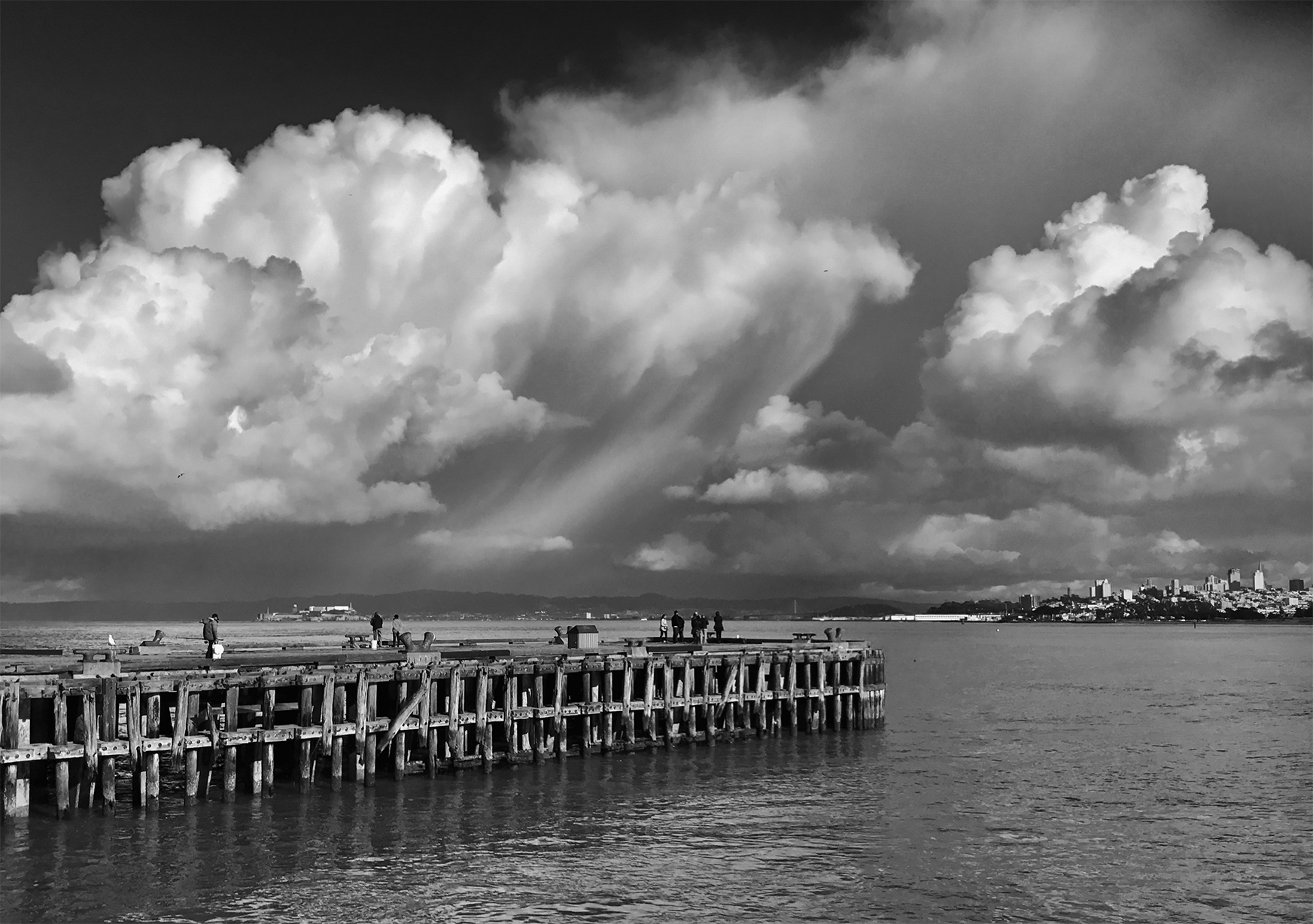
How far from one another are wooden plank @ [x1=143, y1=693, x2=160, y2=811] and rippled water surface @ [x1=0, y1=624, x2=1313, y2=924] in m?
0.49

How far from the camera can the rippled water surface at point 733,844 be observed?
2295 cm

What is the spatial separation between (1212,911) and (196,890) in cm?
1864

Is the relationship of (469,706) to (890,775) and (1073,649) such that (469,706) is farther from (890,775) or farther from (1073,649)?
(1073,649)

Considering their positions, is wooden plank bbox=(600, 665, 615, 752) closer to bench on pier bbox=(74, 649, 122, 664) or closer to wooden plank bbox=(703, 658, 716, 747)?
wooden plank bbox=(703, 658, 716, 747)

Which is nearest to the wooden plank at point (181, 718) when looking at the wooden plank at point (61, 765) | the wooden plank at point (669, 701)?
the wooden plank at point (61, 765)

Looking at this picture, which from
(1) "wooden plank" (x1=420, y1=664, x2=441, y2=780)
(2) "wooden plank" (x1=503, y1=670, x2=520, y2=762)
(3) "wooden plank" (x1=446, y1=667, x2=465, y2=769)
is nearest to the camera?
(1) "wooden plank" (x1=420, y1=664, x2=441, y2=780)

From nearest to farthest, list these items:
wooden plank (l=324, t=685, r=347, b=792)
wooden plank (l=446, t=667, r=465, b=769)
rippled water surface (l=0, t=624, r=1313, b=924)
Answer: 1. rippled water surface (l=0, t=624, r=1313, b=924)
2. wooden plank (l=324, t=685, r=347, b=792)
3. wooden plank (l=446, t=667, r=465, b=769)

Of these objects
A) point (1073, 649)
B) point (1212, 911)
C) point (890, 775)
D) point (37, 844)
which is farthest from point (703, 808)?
point (1073, 649)

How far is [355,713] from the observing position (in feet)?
109

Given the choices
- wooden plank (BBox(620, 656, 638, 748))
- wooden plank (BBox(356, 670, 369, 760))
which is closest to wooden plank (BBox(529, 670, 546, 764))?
wooden plank (BBox(620, 656, 638, 748))

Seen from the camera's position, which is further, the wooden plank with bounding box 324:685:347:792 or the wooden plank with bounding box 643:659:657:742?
the wooden plank with bounding box 643:659:657:742

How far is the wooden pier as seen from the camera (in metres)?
27.9

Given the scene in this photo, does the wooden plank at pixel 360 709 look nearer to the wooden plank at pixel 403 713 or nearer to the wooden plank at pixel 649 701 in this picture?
the wooden plank at pixel 403 713

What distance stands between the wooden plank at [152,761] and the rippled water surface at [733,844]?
1.60 feet
